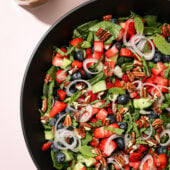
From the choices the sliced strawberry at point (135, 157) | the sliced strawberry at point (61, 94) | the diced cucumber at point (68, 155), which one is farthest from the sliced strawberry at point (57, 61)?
the sliced strawberry at point (135, 157)

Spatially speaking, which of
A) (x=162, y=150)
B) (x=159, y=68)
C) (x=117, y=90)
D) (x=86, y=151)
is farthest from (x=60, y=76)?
(x=162, y=150)

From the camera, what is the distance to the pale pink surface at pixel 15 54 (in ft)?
5.54

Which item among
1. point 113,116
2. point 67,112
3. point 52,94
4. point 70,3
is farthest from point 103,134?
point 70,3

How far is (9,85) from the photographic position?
5.73 feet

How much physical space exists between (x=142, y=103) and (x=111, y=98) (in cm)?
16

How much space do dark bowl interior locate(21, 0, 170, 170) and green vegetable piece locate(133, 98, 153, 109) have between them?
43 cm

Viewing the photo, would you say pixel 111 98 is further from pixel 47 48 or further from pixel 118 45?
pixel 47 48

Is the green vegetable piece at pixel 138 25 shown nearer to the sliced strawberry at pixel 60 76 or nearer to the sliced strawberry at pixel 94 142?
the sliced strawberry at pixel 60 76

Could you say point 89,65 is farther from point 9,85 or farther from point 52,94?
point 9,85

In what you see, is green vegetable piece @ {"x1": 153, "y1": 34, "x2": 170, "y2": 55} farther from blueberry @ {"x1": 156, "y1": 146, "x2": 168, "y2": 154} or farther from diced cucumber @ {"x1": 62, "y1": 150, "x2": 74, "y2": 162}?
diced cucumber @ {"x1": 62, "y1": 150, "x2": 74, "y2": 162}

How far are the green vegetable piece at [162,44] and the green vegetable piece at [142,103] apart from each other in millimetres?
259

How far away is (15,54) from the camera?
173 centimetres

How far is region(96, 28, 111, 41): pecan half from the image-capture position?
1527 millimetres

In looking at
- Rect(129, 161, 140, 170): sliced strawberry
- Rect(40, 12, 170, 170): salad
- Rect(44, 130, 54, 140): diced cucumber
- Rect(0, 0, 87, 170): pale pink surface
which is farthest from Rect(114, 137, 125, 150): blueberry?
Rect(0, 0, 87, 170): pale pink surface
